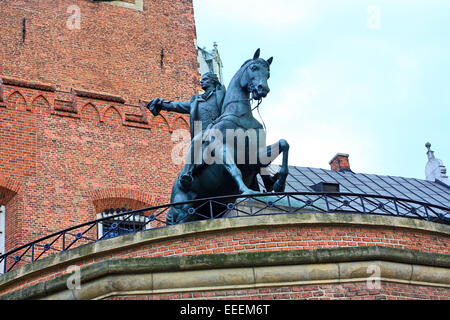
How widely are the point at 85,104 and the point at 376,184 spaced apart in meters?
10.8

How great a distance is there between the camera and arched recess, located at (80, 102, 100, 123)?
1961 centimetres

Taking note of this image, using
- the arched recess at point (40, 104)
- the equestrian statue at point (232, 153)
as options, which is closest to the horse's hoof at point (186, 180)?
the equestrian statue at point (232, 153)

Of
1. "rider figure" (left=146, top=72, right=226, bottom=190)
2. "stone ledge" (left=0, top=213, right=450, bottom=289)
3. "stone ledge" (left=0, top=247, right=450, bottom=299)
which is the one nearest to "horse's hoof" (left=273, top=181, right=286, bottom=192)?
"stone ledge" (left=0, top=213, right=450, bottom=289)

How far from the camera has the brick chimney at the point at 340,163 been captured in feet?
95.5

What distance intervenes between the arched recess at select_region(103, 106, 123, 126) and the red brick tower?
2 centimetres

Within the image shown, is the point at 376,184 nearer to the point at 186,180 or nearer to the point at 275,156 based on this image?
the point at 275,156

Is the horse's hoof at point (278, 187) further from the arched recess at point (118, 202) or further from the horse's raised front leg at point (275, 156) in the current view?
the arched recess at point (118, 202)

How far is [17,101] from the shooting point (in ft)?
62.8

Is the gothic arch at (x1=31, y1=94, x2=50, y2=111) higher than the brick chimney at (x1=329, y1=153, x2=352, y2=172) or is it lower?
lower

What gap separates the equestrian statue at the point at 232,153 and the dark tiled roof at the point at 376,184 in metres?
11.5

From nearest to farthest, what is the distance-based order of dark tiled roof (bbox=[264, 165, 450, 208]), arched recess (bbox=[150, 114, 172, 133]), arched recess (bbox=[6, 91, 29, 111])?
arched recess (bbox=[6, 91, 29, 111]) → arched recess (bbox=[150, 114, 172, 133]) → dark tiled roof (bbox=[264, 165, 450, 208])

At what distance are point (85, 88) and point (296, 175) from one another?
8.13 meters

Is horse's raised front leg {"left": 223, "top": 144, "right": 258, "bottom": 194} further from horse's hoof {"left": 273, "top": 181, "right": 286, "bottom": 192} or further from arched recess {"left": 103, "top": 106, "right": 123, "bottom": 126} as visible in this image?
arched recess {"left": 103, "top": 106, "right": 123, "bottom": 126}
